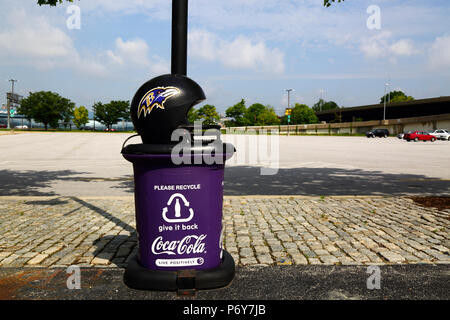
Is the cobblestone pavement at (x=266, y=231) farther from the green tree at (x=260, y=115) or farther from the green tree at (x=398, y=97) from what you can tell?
the green tree at (x=398, y=97)

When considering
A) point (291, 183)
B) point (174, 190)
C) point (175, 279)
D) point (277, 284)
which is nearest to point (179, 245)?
point (175, 279)

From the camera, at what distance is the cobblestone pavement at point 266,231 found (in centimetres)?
378

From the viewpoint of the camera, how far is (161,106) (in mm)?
2895

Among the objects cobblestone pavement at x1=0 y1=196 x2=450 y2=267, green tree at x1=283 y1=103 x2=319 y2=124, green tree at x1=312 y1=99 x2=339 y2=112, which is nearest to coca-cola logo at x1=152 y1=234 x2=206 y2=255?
cobblestone pavement at x1=0 y1=196 x2=450 y2=267

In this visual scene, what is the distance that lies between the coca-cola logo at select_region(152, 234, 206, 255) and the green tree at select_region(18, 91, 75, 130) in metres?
85.5

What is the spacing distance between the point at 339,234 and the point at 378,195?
124 inches

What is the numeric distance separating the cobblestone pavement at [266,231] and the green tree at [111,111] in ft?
316

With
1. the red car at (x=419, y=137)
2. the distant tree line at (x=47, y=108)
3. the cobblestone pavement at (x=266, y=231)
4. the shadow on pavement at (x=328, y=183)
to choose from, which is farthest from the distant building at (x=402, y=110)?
the cobblestone pavement at (x=266, y=231)

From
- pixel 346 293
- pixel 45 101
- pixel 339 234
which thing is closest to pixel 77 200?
pixel 339 234

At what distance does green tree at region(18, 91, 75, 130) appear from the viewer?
3054 inches

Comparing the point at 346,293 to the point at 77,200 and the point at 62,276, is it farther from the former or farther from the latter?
the point at 77,200

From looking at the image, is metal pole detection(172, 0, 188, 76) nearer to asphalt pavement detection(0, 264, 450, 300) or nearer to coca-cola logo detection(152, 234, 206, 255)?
coca-cola logo detection(152, 234, 206, 255)

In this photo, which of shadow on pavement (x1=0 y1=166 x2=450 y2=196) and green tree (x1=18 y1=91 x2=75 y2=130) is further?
green tree (x1=18 y1=91 x2=75 y2=130)

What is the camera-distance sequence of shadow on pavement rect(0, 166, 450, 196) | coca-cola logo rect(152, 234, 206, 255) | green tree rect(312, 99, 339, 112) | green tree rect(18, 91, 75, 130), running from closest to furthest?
coca-cola logo rect(152, 234, 206, 255) → shadow on pavement rect(0, 166, 450, 196) → green tree rect(18, 91, 75, 130) → green tree rect(312, 99, 339, 112)
